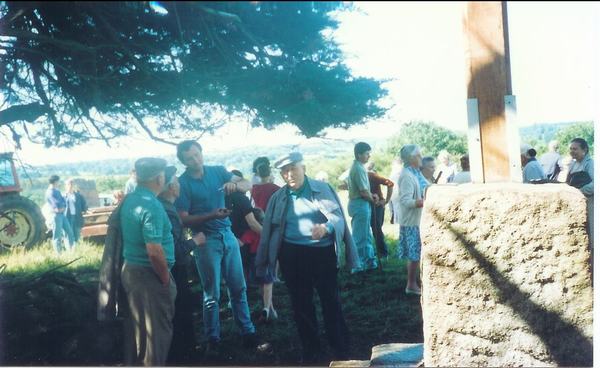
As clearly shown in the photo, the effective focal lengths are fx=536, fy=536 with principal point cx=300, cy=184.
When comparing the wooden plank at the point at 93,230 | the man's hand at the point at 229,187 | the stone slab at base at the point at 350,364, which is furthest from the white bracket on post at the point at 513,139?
the wooden plank at the point at 93,230

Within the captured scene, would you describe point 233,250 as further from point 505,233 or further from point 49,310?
point 505,233

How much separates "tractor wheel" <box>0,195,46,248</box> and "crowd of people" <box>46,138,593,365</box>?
11cm

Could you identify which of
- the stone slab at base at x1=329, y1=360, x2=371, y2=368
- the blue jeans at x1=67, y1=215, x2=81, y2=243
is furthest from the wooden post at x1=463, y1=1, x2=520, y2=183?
the blue jeans at x1=67, y1=215, x2=81, y2=243

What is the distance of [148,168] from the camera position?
2668mm

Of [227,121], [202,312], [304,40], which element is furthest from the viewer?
[202,312]

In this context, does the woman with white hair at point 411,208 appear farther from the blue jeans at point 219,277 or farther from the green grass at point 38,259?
the green grass at point 38,259

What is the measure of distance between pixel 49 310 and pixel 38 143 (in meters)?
0.94

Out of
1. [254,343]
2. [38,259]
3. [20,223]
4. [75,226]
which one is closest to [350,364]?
[254,343]

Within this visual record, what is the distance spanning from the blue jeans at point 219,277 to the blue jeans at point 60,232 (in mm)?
693

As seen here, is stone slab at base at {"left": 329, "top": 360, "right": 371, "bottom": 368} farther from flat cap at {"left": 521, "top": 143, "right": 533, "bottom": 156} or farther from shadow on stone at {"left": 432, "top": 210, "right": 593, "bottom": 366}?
flat cap at {"left": 521, "top": 143, "right": 533, "bottom": 156}

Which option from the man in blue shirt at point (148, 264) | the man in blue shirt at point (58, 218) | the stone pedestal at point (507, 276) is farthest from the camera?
the man in blue shirt at point (58, 218)

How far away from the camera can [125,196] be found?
2.69m

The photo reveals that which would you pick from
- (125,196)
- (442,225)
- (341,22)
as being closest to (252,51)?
(341,22)

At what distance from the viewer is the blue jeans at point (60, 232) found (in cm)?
290
